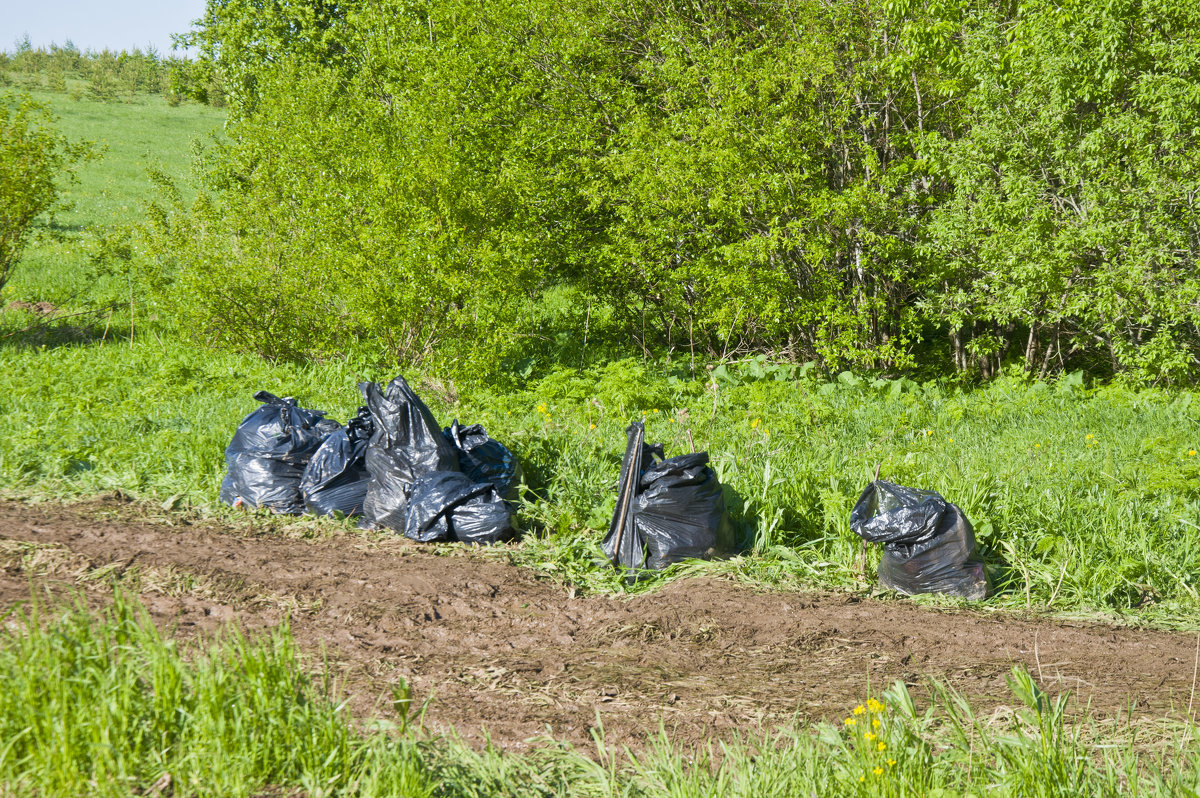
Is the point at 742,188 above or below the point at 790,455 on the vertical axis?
above

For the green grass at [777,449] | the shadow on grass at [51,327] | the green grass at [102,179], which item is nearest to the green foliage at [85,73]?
the green grass at [102,179]

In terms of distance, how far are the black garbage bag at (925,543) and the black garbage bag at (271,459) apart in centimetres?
317

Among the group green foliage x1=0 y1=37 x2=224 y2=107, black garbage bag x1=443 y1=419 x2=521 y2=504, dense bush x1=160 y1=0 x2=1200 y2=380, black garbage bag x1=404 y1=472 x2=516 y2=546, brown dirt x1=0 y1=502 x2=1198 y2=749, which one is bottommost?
brown dirt x1=0 y1=502 x2=1198 y2=749

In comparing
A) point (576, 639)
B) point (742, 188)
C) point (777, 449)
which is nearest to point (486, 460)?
point (576, 639)

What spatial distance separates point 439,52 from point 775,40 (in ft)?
12.4

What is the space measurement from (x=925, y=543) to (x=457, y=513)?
7.73 feet

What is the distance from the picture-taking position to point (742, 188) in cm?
886

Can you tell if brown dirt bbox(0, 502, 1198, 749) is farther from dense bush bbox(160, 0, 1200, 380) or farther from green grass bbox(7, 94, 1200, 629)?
dense bush bbox(160, 0, 1200, 380)

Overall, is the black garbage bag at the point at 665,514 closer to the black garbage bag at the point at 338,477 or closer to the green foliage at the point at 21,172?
the black garbage bag at the point at 338,477

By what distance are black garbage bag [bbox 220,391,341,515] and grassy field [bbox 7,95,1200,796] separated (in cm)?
21

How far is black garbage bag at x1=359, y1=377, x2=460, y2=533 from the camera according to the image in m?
4.90

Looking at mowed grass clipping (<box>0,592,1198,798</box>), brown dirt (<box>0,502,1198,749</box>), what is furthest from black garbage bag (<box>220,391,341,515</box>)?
mowed grass clipping (<box>0,592,1198,798</box>)

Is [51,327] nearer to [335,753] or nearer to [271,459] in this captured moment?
[271,459]

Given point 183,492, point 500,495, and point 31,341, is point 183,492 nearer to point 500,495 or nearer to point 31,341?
point 500,495
